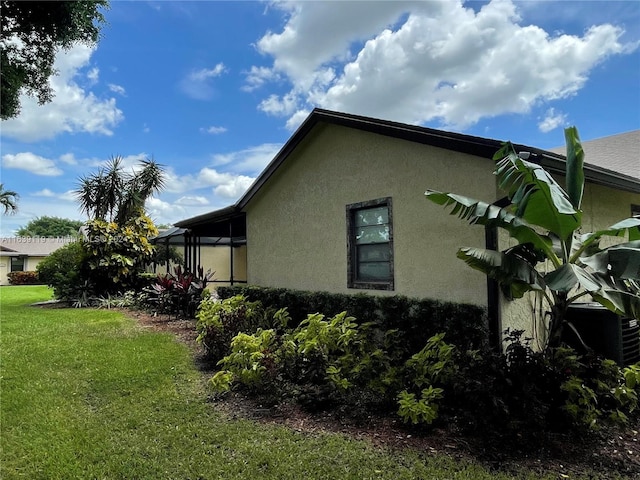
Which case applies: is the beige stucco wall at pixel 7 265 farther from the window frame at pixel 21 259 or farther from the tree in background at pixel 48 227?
the tree in background at pixel 48 227

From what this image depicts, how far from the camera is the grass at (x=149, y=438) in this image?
139 inches

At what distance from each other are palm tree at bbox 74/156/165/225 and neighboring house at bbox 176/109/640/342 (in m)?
12.4

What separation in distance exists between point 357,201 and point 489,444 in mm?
5222

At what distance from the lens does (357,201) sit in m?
8.26

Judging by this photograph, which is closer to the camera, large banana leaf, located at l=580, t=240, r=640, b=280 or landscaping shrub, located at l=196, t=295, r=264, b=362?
large banana leaf, located at l=580, t=240, r=640, b=280

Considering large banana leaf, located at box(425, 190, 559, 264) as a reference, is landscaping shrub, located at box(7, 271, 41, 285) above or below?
below

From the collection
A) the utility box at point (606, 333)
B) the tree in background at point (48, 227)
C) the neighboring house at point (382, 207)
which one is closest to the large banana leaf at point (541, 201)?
the neighboring house at point (382, 207)

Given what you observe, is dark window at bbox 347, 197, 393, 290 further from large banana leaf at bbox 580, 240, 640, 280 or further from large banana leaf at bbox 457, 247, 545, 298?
large banana leaf at bbox 580, 240, 640, 280

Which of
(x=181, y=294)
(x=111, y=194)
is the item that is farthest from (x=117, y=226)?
(x=181, y=294)

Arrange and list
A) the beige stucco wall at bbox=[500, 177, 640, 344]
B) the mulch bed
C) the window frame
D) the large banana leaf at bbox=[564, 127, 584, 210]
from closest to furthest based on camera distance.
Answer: the mulch bed
the large banana leaf at bbox=[564, 127, 584, 210]
the beige stucco wall at bbox=[500, 177, 640, 344]
the window frame

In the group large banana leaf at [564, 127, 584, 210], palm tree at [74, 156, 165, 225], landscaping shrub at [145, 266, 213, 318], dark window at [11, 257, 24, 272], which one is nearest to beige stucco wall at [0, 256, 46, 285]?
dark window at [11, 257, 24, 272]

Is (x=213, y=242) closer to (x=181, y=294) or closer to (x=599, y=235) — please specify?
(x=181, y=294)

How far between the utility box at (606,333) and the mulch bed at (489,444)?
1.39 metres

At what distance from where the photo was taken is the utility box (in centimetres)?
574
